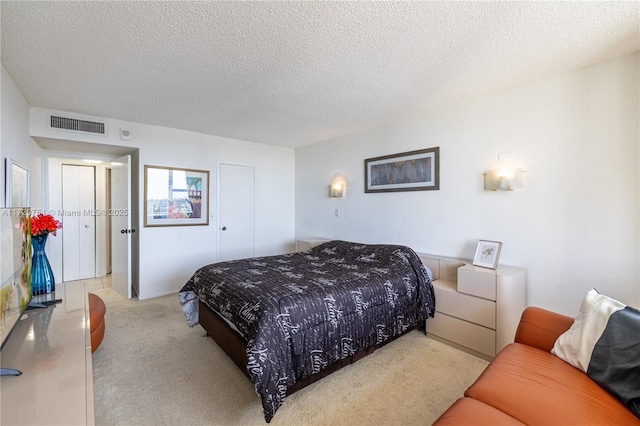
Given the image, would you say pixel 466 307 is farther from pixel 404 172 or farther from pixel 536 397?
pixel 404 172

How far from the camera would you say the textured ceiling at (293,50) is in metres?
1.63

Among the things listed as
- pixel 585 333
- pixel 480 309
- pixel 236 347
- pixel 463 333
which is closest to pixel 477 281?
pixel 480 309

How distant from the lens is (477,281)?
2467mm

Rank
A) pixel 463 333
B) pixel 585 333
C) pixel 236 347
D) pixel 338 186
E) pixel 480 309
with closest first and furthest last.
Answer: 1. pixel 585 333
2. pixel 236 347
3. pixel 480 309
4. pixel 463 333
5. pixel 338 186

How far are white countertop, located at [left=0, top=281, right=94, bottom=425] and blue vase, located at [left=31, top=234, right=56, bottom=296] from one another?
1.25 feet

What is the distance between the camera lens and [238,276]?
8.22ft

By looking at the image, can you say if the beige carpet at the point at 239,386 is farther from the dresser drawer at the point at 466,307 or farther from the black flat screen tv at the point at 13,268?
the black flat screen tv at the point at 13,268

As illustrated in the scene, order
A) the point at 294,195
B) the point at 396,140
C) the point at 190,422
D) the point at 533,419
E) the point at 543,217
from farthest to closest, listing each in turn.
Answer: the point at 294,195, the point at 396,140, the point at 543,217, the point at 190,422, the point at 533,419

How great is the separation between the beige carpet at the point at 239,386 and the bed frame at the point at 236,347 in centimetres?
7

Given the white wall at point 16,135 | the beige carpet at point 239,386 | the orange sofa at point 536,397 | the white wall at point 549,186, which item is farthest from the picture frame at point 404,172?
the white wall at point 16,135

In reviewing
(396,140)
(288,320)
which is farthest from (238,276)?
(396,140)

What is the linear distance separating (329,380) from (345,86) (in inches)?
99.9

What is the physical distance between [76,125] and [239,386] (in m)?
3.52

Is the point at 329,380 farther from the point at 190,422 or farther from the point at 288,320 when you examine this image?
the point at 190,422
